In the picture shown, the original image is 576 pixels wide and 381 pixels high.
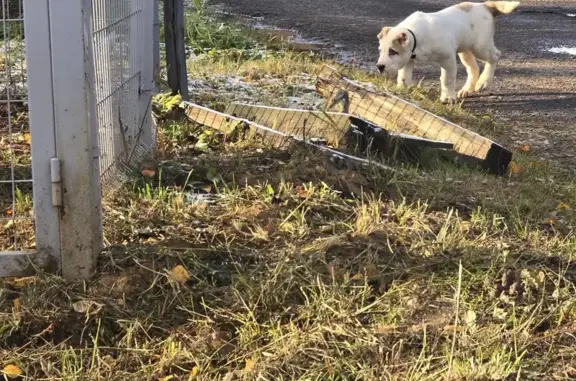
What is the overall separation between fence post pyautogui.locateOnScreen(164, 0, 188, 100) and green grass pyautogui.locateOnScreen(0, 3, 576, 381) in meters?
1.71

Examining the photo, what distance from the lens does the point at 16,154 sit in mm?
4191

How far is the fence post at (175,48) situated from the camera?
18.4ft

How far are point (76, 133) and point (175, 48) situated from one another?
3.04 meters

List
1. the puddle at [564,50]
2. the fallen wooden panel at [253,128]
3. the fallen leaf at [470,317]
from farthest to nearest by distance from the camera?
the puddle at [564,50] < the fallen wooden panel at [253,128] < the fallen leaf at [470,317]

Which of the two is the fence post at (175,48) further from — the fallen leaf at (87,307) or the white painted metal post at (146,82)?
the fallen leaf at (87,307)

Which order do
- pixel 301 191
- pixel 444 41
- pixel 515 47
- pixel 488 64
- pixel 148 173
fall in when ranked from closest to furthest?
pixel 301 191
pixel 148 173
pixel 444 41
pixel 488 64
pixel 515 47

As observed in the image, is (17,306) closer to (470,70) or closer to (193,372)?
(193,372)

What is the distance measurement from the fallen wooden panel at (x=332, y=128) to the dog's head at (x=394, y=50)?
103 inches

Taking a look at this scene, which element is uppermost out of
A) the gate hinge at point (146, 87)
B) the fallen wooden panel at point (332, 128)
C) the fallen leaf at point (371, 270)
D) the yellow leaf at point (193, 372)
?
the gate hinge at point (146, 87)

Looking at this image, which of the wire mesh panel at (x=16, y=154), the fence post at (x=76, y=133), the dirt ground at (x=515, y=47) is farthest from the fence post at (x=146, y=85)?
the dirt ground at (x=515, y=47)

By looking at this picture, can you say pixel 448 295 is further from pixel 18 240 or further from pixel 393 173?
pixel 18 240

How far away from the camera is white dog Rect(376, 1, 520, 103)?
24.4 feet

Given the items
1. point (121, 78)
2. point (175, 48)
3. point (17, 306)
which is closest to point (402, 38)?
point (175, 48)

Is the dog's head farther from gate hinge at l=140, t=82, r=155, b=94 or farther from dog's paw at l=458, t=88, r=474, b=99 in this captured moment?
gate hinge at l=140, t=82, r=155, b=94
